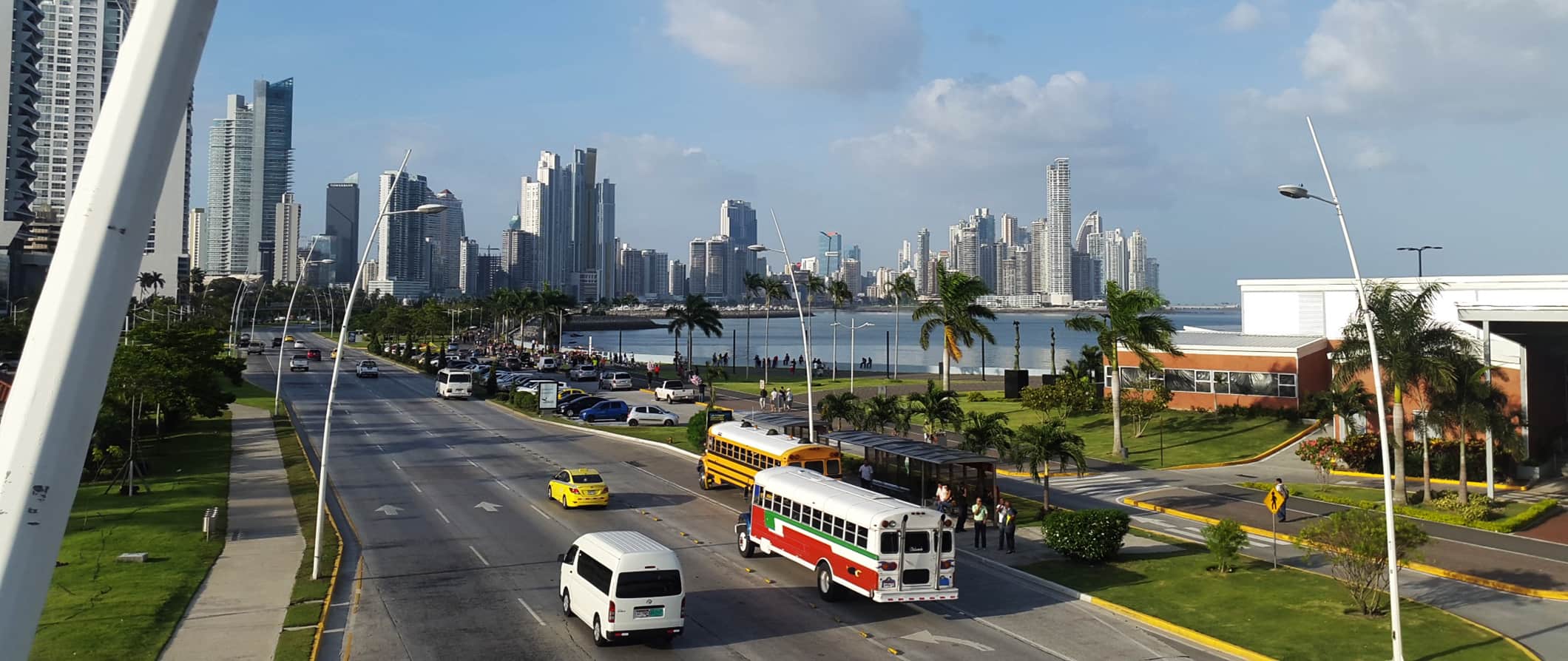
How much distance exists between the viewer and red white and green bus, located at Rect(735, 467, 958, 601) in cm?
2052

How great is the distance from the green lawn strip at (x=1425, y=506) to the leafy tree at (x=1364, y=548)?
6.54 meters

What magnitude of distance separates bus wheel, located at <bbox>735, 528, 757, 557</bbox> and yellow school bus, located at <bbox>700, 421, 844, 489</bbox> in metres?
2.95

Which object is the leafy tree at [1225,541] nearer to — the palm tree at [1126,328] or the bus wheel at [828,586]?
the bus wheel at [828,586]

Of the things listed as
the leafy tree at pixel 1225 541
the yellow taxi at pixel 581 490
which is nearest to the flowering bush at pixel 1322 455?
the leafy tree at pixel 1225 541

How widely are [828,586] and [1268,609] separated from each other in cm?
926

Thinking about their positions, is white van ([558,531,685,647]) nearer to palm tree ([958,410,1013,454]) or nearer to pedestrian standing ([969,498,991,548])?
pedestrian standing ([969,498,991,548])

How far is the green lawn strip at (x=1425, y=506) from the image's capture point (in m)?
30.2

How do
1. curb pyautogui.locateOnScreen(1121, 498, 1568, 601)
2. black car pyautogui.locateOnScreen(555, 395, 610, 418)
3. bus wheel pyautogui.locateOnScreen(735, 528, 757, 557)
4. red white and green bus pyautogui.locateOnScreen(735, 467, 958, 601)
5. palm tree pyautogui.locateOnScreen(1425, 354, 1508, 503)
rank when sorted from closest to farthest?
1. red white and green bus pyautogui.locateOnScreen(735, 467, 958, 601)
2. curb pyautogui.locateOnScreen(1121, 498, 1568, 601)
3. bus wheel pyautogui.locateOnScreen(735, 528, 757, 557)
4. palm tree pyautogui.locateOnScreen(1425, 354, 1508, 503)
5. black car pyautogui.locateOnScreen(555, 395, 610, 418)

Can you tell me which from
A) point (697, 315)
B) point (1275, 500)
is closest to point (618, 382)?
point (697, 315)

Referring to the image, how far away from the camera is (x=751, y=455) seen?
33531 millimetres

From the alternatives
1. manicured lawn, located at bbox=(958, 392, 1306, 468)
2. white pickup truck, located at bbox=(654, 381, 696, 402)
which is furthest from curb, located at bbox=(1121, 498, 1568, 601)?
white pickup truck, located at bbox=(654, 381, 696, 402)

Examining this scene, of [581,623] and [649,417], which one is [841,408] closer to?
[649,417]

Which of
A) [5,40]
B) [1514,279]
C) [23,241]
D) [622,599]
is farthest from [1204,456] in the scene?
[5,40]

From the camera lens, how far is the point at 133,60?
498 centimetres
